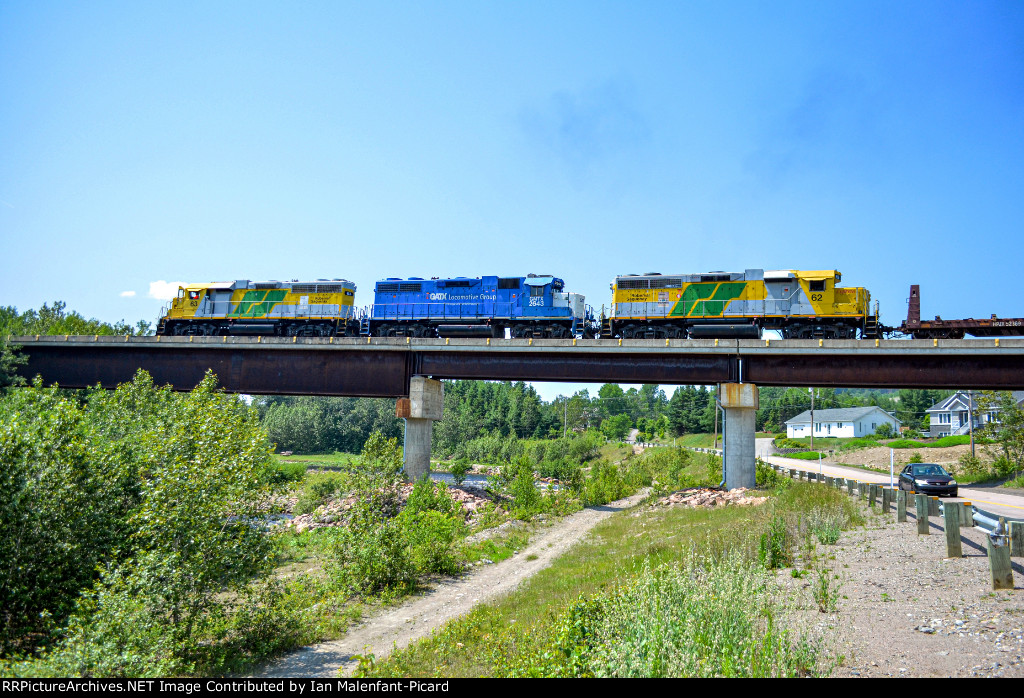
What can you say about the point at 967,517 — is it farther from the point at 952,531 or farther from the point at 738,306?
the point at 738,306

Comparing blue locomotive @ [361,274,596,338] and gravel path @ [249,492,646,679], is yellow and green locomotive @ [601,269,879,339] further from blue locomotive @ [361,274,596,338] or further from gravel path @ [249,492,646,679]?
gravel path @ [249,492,646,679]

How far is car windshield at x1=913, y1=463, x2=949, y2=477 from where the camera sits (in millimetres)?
26109

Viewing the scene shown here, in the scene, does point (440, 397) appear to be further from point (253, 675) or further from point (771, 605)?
point (771, 605)

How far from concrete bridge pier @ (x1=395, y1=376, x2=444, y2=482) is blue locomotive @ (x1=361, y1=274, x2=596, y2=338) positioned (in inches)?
168

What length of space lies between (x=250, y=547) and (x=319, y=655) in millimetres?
3036

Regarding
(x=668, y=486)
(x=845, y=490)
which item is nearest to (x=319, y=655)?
(x=845, y=490)

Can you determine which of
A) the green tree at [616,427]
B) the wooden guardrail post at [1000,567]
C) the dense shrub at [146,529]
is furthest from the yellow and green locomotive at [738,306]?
the green tree at [616,427]

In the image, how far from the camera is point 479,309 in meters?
35.9

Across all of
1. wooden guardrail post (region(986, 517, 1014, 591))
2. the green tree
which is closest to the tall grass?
wooden guardrail post (region(986, 517, 1014, 591))

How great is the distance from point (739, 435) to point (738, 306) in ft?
23.7

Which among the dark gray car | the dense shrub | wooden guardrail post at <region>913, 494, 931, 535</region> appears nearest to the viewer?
the dense shrub

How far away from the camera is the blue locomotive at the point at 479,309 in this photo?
1385 inches

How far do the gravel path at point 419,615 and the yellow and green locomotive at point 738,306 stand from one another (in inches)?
517

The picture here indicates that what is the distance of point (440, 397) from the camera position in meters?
35.1
